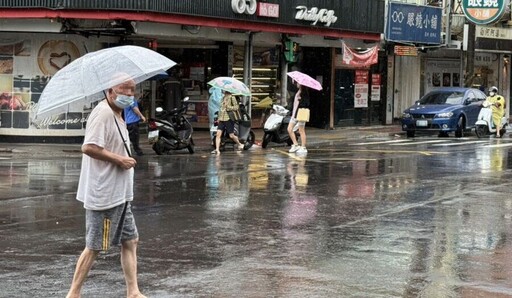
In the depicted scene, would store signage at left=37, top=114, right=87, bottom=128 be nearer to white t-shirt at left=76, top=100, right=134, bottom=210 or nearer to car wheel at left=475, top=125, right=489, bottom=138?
car wheel at left=475, top=125, right=489, bottom=138

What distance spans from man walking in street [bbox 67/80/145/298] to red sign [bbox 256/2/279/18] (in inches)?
747

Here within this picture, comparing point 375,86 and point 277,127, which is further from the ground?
point 375,86

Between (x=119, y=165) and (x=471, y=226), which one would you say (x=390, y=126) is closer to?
(x=471, y=226)

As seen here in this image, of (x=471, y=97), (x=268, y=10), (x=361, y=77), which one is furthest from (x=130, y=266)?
(x=361, y=77)

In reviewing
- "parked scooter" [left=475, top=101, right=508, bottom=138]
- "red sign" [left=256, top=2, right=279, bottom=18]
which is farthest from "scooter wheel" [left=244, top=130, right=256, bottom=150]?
"parked scooter" [left=475, top=101, right=508, bottom=138]

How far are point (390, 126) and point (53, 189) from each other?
22.6 m

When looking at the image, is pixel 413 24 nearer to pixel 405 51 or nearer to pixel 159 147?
pixel 405 51

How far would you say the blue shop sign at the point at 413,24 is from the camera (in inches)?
1287

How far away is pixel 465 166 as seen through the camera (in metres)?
18.1

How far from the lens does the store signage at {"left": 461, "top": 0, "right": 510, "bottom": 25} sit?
33.8 metres

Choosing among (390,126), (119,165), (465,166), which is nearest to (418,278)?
(119,165)

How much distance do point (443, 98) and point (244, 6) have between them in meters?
8.67

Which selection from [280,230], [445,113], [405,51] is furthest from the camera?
[405,51]

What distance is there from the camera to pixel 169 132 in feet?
67.0
